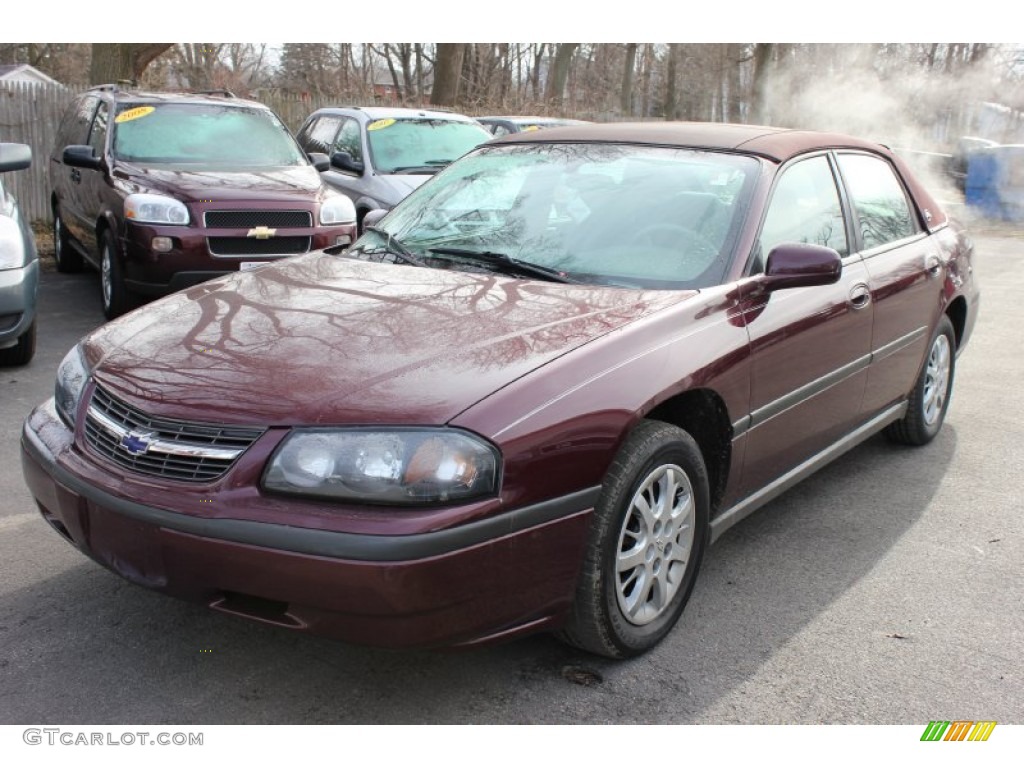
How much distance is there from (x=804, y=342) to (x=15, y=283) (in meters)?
4.50

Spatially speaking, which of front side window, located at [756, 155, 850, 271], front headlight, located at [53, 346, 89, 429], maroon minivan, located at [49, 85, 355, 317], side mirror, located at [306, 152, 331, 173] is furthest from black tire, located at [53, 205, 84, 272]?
front side window, located at [756, 155, 850, 271]

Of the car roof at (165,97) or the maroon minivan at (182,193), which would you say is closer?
the maroon minivan at (182,193)

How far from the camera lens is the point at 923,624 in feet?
11.4

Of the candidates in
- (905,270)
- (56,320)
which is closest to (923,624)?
(905,270)

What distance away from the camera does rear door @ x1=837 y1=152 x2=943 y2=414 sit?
4.43 meters

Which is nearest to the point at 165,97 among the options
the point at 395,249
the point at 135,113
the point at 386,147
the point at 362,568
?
the point at 135,113

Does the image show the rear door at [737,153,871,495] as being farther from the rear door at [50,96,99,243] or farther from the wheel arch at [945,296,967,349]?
the rear door at [50,96,99,243]

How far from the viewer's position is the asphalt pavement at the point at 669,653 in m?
2.88

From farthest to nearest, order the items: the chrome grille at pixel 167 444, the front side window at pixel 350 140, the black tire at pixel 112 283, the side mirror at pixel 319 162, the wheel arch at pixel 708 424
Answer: the front side window at pixel 350 140, the side mirror at pixel 319 162, the black tire at pixel 112 283, the wheel arch at pixel 708 424, the chrome grille at pixel 167 444

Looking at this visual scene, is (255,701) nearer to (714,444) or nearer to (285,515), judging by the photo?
(285,515)

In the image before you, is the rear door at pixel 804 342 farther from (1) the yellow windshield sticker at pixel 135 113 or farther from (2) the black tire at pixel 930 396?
(1) the yellow windshield sticker at pixel 135 113

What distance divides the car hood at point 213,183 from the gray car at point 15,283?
4.11 ft

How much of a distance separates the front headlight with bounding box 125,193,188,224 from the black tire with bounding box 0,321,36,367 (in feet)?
4.20

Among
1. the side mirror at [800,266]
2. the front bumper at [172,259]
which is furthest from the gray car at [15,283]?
the side mirror at [800,266]
